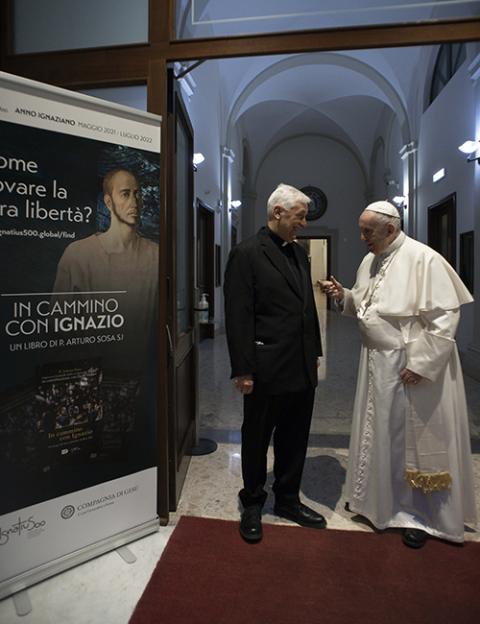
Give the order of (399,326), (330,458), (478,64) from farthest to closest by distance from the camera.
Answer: (478,64)
(330,458)
(399,326)

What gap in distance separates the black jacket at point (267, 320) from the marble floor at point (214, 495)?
87 centimetres

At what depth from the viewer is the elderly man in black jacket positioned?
2133 mm

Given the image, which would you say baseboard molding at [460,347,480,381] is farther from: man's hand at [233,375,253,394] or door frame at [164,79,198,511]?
man's hand at [233,375,253,394]

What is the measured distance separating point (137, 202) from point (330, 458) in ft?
7.57

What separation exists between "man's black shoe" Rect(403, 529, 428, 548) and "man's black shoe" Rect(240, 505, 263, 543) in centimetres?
72

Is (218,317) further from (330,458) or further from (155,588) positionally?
(155,588)

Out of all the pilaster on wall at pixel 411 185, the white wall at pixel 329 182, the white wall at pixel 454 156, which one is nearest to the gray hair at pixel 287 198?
the white wall at pixel 454 156

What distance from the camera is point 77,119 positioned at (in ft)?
6.23

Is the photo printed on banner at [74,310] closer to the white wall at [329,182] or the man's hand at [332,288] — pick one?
the man's hand at [332,288]

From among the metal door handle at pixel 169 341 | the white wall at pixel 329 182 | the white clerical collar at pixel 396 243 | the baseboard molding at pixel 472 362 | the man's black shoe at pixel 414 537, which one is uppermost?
the white wall at pixel 329 182

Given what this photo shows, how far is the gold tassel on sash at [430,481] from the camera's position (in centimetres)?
215

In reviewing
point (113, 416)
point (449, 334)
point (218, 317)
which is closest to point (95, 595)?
point (113, 416)

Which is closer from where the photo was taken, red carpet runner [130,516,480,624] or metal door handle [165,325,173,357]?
red carpet runner [130,516,480,624]

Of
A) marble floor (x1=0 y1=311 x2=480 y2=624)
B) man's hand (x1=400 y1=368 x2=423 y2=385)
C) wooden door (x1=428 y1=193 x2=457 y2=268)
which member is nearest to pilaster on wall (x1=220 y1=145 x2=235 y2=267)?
wooden door (x1=428 y1=193 x2=457 y2=268)
